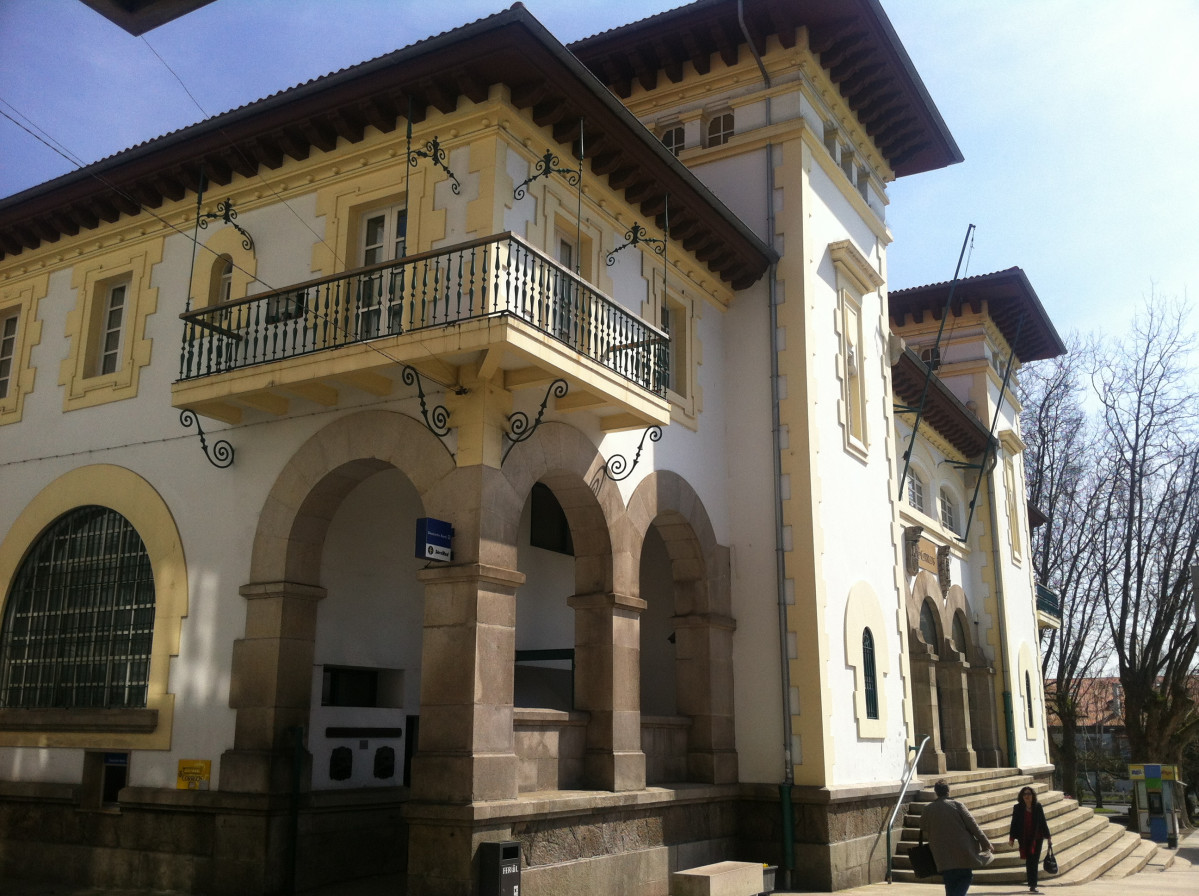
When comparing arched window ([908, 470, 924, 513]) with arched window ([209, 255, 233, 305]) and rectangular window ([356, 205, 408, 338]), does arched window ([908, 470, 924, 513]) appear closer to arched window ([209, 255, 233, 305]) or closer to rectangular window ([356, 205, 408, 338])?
rectangular window ([356, 205, 408, 338])

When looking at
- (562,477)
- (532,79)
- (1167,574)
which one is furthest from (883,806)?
(1167,574)

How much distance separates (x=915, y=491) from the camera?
79.0 feet

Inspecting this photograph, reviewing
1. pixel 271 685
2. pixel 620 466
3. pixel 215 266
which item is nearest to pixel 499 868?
pixel 271 685

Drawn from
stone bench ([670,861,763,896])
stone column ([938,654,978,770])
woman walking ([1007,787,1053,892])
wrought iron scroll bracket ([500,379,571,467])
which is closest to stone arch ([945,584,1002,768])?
stone column ([938,654,978,770])

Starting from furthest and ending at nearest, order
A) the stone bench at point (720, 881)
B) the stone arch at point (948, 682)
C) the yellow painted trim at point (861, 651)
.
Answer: the stone arch at point (948, 682), the yellow painted trim at point (861, 651), the stone bench at point (720, 881)

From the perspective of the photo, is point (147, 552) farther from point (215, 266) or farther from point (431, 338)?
point (431, 338)

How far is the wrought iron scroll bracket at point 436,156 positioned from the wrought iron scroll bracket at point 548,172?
0.62m

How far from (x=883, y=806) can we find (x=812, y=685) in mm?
2729

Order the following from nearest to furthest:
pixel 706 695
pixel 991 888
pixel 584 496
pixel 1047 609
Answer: pixel 584 496 < pixel 706 695 < pixel 991 888 < pixel 1047 609

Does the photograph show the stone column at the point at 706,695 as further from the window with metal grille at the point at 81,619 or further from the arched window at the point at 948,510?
the arched window at the point at 948,510

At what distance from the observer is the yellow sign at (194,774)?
11.7 meters

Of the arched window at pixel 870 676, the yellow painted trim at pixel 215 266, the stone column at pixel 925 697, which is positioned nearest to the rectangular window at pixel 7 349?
the yellow painted trim at pixel 215 266

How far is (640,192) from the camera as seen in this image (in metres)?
14.0

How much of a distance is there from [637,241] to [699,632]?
5.05 metres
